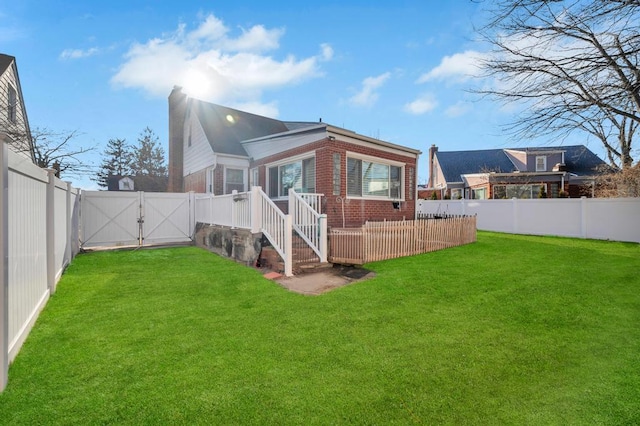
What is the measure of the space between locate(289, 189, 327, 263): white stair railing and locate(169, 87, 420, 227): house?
62.8 inches

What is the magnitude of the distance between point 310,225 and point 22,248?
5.28 m

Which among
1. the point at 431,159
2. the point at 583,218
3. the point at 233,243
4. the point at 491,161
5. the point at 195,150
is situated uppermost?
the point at 431,159

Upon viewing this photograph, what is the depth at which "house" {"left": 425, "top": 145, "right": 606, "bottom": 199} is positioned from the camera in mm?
24859

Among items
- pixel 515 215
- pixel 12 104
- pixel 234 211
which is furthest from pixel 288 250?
pixel 12 104

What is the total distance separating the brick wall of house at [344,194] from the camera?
9.22 meters

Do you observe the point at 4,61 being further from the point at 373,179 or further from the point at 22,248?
the point at 373,179

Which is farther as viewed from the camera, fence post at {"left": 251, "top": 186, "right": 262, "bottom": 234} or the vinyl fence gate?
the vinyl fence gate

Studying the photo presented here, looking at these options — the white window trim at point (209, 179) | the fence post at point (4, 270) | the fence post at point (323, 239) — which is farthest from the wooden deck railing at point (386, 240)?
the white window trim at point (209, 179)

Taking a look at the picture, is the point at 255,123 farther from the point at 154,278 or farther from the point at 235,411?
the point at 235,411

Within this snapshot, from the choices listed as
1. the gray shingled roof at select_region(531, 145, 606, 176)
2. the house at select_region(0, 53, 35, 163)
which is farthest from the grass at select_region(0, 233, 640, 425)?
the gray shingled roof at select_region(531, 145, 606, 176)

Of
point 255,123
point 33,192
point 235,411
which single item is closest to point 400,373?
point 235,411

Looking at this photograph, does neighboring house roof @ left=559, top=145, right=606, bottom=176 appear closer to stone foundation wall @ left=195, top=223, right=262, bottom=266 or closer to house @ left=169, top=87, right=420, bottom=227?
house @ left=169, top=87, right=420, bottom=227

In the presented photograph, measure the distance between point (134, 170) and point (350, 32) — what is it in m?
41.1

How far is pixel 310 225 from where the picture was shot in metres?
7.58
